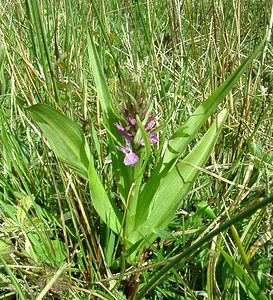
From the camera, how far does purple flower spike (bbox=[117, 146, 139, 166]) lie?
696 mm

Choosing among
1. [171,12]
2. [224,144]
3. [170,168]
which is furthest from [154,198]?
[171,12]

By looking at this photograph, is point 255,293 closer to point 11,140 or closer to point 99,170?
point 99,170

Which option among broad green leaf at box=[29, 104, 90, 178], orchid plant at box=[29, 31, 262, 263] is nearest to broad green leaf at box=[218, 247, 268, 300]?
orchid plant at box=[29, 31, 262, 263]

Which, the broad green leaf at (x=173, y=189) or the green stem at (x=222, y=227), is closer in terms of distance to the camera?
the green stem at (x=222, y=227)

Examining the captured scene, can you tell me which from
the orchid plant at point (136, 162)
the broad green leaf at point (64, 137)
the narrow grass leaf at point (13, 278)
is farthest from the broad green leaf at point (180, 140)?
the narrow grass leaf at point (13, 278)

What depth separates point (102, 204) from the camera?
72 cm

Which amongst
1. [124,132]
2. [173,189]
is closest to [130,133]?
[124,132]

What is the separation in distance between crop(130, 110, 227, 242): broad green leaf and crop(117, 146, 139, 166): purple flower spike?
0.07m

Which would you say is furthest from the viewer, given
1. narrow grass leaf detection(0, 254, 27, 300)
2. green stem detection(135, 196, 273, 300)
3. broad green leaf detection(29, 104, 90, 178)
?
broad green leaf detection(29, 104, 90, 178)

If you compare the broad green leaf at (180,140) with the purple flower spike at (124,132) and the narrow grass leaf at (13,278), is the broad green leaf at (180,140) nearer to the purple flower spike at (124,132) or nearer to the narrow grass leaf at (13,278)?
the purple flower spike at (124,132)

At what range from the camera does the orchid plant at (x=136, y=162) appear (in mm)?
698

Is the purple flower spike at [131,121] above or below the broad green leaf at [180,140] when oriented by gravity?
above

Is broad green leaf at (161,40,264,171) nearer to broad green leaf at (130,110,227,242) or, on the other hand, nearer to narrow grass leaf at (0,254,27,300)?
broad green leaf at (130,110,227,242)

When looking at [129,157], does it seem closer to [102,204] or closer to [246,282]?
[102,204]
